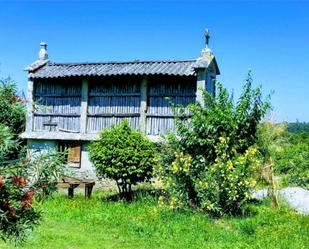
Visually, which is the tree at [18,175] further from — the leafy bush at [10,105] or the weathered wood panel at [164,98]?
the weathered wood panel at [164,98]

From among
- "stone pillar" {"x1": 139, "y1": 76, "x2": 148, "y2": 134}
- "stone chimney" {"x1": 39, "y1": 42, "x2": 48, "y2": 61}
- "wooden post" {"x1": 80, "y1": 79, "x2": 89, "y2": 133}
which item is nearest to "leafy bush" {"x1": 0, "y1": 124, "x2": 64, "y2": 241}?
"stone pillar" {"x1": 139, "y1": 76, "x2": 148, "y2": 134}

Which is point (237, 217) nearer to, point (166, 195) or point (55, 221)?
point (166, 195)

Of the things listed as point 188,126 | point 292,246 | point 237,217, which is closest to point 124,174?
point 188,126

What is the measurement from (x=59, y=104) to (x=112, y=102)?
2.54 meters

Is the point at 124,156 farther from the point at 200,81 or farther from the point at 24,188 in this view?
the point at 24,188

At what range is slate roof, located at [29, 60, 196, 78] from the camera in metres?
17.7

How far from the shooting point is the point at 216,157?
13867 millimetres

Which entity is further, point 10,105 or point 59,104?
point 59,104

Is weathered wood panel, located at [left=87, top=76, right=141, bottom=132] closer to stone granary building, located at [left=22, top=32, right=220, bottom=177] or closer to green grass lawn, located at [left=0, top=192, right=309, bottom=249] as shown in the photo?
stone granary building, located at [left=22, top=32, right=220, bottom=177]

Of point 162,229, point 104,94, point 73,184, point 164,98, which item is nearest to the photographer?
point 162,229

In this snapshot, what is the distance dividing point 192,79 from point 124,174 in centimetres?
482

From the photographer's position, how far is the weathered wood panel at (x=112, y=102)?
61.5ft

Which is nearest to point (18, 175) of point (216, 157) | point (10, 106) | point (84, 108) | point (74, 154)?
point (10, 106)

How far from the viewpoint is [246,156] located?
13.0 meters
